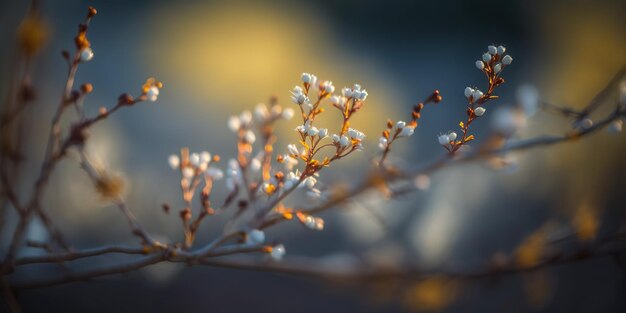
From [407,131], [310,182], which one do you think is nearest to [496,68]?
[407,131]

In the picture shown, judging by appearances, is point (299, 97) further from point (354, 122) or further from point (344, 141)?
point (354, 122)

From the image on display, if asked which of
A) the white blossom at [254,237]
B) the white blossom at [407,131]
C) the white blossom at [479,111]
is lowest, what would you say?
the white blossom at [254,237]

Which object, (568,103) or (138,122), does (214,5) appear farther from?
(568,103)

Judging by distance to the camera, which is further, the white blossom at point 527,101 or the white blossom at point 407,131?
the white blossom at point 407,131

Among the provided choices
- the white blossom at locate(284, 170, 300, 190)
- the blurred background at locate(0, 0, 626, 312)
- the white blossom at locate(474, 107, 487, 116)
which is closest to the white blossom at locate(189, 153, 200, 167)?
the white blossom at locate(284, 170, 300, 190)

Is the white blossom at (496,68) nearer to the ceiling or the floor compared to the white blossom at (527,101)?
nearer to the ceiling

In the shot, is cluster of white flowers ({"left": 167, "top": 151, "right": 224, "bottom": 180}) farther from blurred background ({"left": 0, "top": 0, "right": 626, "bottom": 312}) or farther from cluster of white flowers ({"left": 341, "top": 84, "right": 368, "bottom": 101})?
blurred background ({"left": 0, "top": 0, "right": 626, "bottom": 312})

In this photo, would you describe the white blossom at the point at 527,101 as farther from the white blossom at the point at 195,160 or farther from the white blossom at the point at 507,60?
the white blossom at the point at 195,160

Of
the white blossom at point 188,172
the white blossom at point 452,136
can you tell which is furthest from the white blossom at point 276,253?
the white blossom at point 452,136

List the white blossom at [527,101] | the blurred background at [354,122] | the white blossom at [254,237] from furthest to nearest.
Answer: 1. the blurred background at [354,122]
2. the white blossom at [254,237]
3. the white blossom at [527,101]
